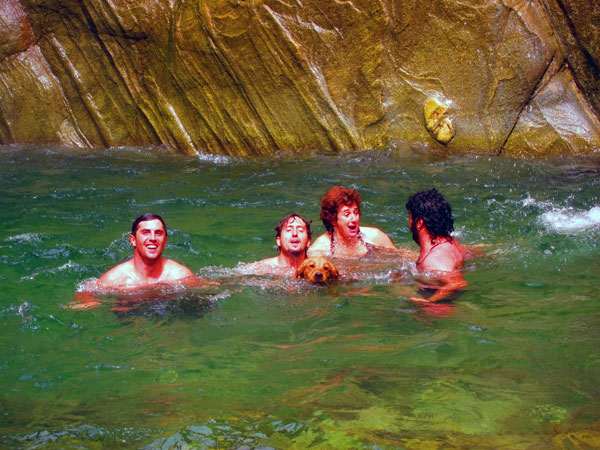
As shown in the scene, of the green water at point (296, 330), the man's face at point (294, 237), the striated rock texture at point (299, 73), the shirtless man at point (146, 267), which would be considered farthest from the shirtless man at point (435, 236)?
the striated rock texture at point (299, 73)

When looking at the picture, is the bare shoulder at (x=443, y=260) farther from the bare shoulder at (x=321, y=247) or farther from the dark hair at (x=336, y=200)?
the bare shoulder at (x=321, y=247)

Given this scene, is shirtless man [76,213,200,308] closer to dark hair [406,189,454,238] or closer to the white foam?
dark hair [406,189,454,238]

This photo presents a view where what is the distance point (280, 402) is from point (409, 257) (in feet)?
10.3

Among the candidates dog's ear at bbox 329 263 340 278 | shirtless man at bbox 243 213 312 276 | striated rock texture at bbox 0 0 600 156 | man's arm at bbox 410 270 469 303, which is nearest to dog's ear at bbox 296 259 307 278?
dog's ear at bbox 329 263 340 278

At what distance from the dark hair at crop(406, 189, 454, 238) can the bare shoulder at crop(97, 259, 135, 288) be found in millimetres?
2629

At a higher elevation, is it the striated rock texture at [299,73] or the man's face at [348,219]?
the striated rock texture at [299,73]

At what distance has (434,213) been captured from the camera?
21.7ft

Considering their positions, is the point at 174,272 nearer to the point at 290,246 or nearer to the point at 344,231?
the point at 290,246

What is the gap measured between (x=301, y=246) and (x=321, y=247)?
0.66m

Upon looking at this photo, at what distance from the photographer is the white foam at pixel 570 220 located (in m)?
7.75

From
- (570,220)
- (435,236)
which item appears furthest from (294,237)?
(570,220)

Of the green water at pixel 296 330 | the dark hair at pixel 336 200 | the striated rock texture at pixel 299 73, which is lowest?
the green water at pixel 296 330

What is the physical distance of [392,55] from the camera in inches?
445

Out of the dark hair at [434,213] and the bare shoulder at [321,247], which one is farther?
the bare shoulder at [321,247]
